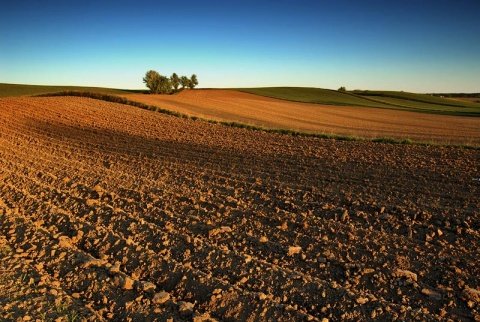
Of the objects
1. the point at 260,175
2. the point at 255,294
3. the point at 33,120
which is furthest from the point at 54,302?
the point at 33,120

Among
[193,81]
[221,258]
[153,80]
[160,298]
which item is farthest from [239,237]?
[193,81]

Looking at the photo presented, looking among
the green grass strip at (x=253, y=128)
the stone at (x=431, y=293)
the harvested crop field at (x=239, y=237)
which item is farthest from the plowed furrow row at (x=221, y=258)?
the green grass strip at (x=253, y=128)

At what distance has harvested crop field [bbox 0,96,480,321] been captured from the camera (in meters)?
3.99

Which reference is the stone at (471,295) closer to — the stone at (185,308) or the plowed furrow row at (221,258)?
the plowed furrow row at (221,258)

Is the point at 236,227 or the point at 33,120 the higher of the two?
the point at 33,120

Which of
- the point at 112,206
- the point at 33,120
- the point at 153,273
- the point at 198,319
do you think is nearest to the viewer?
the point at 198,319

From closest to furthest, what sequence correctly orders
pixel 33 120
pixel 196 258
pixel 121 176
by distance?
pixel 196 258, pixel 121 176, pixel 33 120

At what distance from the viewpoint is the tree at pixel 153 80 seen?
56.2 meters

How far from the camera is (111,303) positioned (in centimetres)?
404

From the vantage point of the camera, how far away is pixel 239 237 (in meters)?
5.53

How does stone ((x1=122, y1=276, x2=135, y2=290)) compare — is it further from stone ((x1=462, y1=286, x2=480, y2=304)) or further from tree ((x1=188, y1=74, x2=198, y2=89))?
tree ((x1=188, y1=74, x2=198, y2=89))

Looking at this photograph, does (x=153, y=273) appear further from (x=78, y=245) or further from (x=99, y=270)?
(x=78, y=245)

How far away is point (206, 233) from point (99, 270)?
63.4 inches

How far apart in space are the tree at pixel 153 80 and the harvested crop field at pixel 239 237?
47.0 meters
